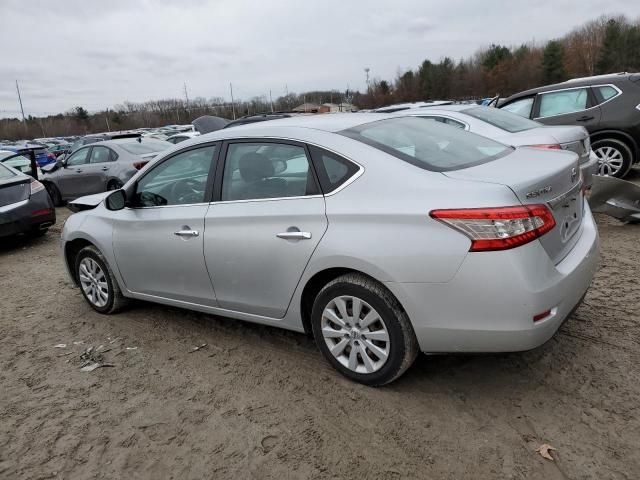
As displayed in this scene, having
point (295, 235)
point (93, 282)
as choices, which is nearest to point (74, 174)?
point (93, 282)

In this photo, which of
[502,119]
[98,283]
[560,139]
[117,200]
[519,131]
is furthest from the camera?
[502,119]

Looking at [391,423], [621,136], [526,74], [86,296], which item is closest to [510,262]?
[391,423]

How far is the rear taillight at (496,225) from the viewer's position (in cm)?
245

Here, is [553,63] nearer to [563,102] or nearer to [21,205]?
[563,102]

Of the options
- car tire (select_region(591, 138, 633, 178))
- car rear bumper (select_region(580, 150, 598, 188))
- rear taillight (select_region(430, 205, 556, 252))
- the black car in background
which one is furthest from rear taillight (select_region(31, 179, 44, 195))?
car tire (select_region(591, 138, 633, 178))

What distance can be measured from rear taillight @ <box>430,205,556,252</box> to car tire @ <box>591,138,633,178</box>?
257 inches

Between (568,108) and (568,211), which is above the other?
(568,108)

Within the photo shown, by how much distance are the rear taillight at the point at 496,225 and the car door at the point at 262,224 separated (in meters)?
0.81

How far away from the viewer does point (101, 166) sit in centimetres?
1105

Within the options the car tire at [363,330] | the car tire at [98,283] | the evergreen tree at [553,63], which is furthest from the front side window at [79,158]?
the evergreen tree at [553,63]

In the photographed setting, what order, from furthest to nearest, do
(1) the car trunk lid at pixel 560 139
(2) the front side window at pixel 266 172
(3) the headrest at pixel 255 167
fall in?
(1) the car trunk lid at pixel 560 139 → (3) the headrest at pixel 255 167 → (2) the front side window at pixel 266 172

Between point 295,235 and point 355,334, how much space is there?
0.68 m

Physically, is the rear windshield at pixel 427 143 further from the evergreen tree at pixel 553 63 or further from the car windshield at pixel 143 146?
the evergreen tree at pixel 553 63

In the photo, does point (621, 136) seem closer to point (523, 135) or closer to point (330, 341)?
point (523, 135)
